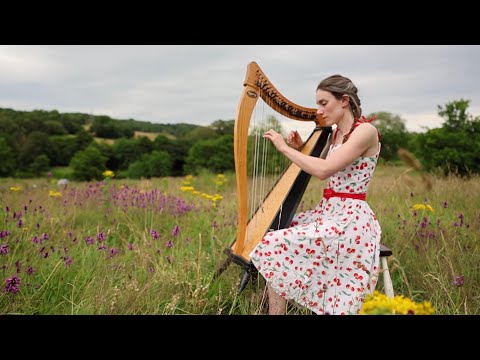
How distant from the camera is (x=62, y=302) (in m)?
2.39

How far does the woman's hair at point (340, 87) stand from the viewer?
7.48ft

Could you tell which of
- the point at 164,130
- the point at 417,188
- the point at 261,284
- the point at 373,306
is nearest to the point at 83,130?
the point at 164,130

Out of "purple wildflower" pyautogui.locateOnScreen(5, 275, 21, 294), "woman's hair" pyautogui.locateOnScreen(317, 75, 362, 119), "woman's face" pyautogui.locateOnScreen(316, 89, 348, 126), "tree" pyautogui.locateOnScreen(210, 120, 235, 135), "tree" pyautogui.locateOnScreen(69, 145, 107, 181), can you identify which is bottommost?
"purple wildflower" pyautogui.locateOnScreen(5, 275, 21, 294)

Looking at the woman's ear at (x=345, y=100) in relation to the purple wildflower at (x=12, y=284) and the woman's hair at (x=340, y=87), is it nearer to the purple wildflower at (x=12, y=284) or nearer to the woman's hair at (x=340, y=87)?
the woman's hair at (x=340, y=87)

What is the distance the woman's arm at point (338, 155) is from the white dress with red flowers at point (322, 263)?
326 millimetres

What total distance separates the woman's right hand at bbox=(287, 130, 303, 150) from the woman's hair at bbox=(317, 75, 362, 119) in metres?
0.59

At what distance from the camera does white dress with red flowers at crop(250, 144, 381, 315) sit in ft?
7.17

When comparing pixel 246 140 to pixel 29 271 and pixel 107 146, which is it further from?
pixel 107 146

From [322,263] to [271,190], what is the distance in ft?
3.19

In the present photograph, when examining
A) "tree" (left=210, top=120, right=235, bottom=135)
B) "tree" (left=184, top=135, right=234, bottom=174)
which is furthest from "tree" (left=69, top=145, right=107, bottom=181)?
"tree" (left=210, top=120, right=235, bottom=135)

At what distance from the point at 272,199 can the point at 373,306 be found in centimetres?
152

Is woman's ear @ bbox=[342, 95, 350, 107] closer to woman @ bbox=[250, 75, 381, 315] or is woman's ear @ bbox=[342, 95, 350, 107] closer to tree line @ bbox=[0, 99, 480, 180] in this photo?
woman @ bbox=[250, 75, 381, 315]

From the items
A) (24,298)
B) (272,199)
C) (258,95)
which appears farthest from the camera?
(272,199)
